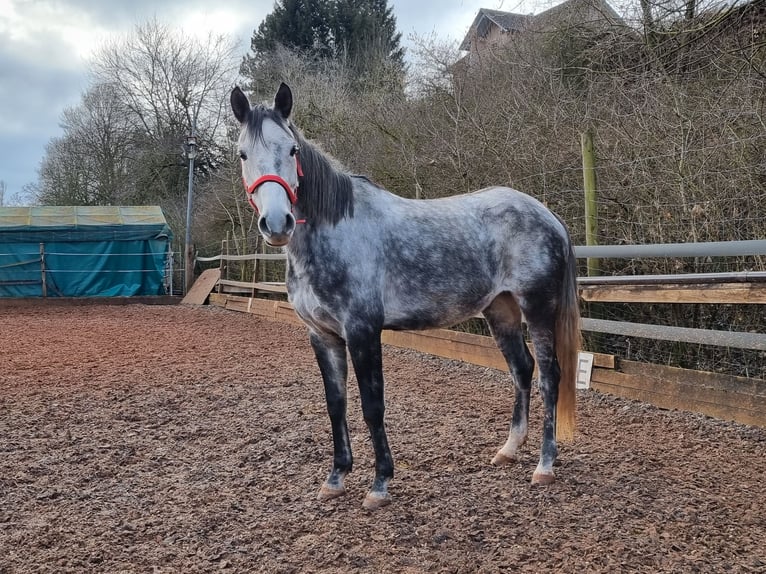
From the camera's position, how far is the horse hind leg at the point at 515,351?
9.91 ft

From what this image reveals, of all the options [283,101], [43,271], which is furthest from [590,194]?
[43,271]

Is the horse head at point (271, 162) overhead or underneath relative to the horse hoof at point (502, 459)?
overhead

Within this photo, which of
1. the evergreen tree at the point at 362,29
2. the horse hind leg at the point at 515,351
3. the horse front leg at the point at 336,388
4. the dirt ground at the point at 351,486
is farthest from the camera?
the evergreen tree at the point at 362,29

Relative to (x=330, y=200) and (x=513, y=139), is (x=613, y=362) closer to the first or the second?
(x=330, y=200)

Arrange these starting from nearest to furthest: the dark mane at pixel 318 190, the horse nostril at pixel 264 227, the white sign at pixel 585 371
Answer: the horse nostril at pixel 264 227
the dark mane at pixel 318 190
the white sign at pixel 585 371

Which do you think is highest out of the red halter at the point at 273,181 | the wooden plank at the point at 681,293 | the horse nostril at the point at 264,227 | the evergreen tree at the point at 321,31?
the evergreen tree at the point at 321,31

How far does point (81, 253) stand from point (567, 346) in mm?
14230

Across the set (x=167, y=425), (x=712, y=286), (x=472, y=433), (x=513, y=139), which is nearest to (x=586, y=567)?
(x=472, y=433)

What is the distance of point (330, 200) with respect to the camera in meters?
2.52

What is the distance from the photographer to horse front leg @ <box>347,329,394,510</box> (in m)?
2.42

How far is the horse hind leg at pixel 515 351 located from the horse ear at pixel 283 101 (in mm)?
1493

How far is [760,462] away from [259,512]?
2549 millimetres

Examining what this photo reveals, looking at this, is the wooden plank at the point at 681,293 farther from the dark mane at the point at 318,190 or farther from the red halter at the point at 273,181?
the red halter at the point at 273,181

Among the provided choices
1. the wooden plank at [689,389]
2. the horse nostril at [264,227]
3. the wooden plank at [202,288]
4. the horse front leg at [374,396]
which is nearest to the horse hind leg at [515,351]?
the horse front leg at [374,396]
